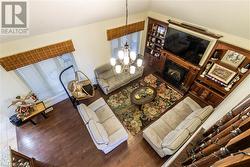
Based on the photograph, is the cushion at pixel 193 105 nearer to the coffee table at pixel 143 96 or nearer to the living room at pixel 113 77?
the living room at pixel 113 77

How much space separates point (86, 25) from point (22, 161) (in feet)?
13.3

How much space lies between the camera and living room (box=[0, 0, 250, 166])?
3.24 m

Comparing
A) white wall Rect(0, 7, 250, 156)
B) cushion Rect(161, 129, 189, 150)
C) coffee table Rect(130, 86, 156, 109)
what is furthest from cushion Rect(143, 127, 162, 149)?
white wall Rect(0, 7, 250, 156)

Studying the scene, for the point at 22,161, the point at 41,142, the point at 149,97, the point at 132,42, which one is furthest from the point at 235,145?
the point at 132,42

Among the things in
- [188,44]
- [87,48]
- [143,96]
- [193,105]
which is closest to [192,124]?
[193,105]

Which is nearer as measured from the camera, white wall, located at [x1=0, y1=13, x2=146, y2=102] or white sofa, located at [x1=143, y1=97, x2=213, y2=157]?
white sofa, located at [x1=143, y1=97, x2=213, y2=157]

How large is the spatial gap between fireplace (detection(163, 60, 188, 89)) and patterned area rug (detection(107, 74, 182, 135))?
0.36 meters

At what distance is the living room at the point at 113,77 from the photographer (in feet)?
10.6

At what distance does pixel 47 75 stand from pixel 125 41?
11.0 ft

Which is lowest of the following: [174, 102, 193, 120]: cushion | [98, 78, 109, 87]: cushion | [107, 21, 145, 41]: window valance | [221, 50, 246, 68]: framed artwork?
[174, 102, 193, 120]: cushion

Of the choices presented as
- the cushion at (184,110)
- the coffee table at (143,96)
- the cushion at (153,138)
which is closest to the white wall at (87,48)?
the cushion at (184,110)

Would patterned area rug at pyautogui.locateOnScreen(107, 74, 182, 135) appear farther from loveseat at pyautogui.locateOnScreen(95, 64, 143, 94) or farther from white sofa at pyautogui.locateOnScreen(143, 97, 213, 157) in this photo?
white sofa at pyautogui.locateOnScreen(143, 97, 213, 157)

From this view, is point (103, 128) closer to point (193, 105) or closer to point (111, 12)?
point (193, 105)

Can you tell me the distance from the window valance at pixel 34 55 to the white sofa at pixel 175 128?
343 centimetres
